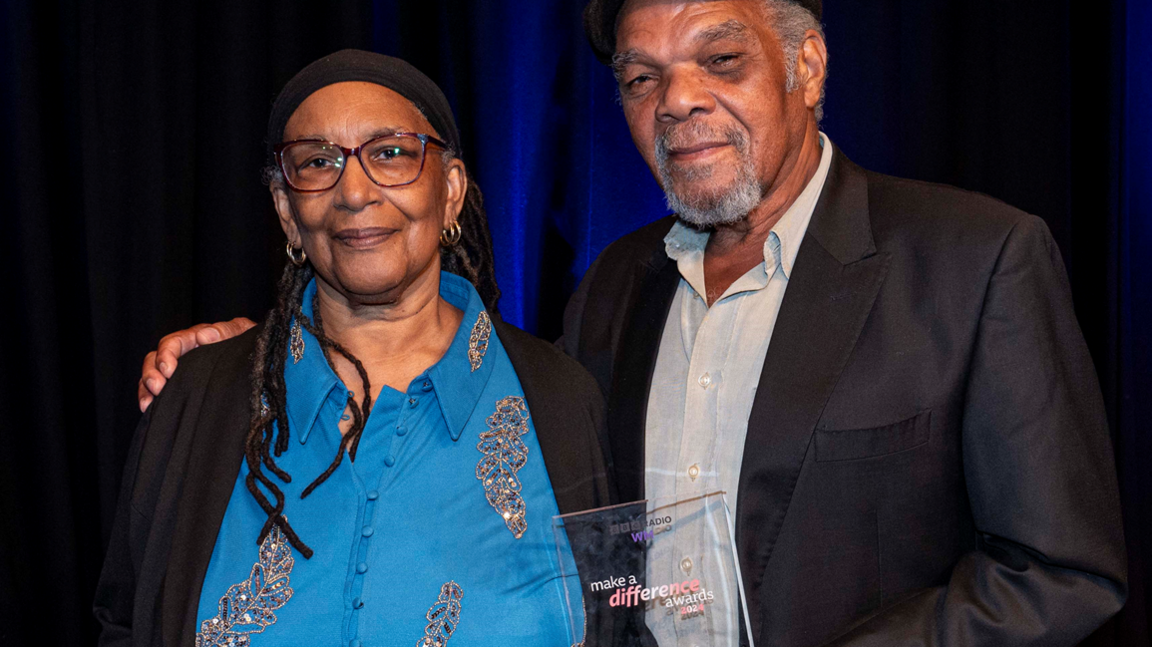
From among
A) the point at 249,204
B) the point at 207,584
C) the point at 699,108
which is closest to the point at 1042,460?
the point at 699,108

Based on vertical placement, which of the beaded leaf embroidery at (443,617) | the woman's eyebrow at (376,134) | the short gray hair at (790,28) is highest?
the short gray hair at (790,28)

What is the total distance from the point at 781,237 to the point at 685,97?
12.1 inches

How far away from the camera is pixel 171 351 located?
5.86 feet

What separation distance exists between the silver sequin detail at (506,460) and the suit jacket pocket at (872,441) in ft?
1.63

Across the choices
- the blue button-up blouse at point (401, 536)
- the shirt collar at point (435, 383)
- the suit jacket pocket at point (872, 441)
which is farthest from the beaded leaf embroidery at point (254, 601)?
the suit jacket pocket at point (872, 441)

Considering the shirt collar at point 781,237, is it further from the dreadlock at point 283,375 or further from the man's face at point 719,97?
the dreadlock at point 283,375

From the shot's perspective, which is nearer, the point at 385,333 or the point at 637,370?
the point at 385,333

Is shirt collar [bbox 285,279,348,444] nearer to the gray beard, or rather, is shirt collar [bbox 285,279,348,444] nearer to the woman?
the woman

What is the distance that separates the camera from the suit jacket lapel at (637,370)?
69.4 inches

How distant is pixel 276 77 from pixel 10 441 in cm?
121

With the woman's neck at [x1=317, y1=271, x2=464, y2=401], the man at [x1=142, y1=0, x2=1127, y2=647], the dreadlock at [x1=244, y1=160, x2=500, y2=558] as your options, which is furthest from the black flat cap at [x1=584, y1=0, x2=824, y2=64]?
the woman's neck at [x1=317, y1=271, x2=464, y2=401]

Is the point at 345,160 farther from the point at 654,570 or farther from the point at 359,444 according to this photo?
the point at 654,570

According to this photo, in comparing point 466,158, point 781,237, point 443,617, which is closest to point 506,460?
point 443,617

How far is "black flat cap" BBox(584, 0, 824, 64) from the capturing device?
1.88m
